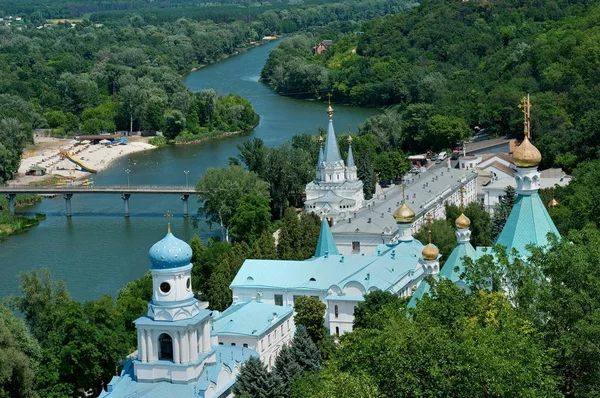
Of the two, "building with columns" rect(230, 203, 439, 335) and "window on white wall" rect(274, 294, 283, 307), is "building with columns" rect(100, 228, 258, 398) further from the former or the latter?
"window on white wall" rect(274, 294, 283, 307)

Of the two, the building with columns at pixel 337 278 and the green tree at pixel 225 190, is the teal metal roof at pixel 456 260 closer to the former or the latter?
the building with columns at pixel 337 278

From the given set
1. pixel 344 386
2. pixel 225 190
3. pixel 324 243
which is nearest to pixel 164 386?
pixel 344 386

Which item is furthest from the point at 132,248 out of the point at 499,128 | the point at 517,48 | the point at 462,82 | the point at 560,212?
the point at 517,48

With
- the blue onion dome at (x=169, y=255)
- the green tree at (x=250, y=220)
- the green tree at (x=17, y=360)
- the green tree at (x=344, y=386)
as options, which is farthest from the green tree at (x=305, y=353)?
the green tree at (x=250, y=220)

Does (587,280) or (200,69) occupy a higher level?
(587,280)

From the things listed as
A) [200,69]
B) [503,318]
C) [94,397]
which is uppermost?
[503,318]

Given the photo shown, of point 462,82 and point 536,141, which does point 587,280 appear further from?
point 462,82

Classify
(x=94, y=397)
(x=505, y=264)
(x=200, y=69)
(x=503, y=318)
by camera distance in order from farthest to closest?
(x=200, y=69)
(x=94, y=397)
(x=505, y=264)
(x=503, y=318)
